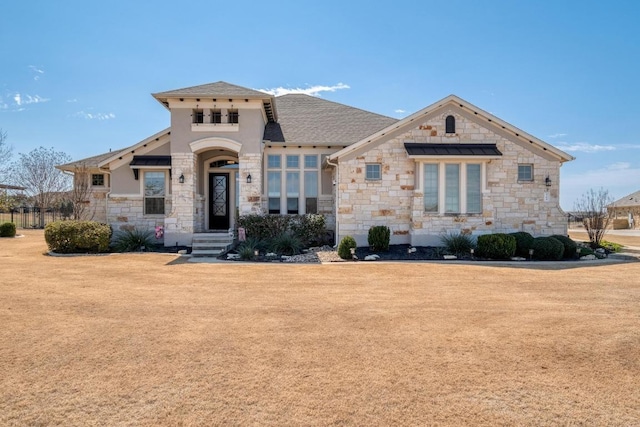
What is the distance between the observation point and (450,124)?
15680mm

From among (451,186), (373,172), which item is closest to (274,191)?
(373,172)

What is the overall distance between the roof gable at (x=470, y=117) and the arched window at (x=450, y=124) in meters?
0.43

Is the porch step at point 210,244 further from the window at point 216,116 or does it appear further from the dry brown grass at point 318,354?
the dry brown grass at point 318,354

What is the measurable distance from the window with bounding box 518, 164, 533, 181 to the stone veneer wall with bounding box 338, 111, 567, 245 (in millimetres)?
182

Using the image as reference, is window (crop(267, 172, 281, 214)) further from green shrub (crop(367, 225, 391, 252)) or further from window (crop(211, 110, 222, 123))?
green shrub (crop(367, 225, 391, 252))

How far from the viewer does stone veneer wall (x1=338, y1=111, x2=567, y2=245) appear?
1538 centimetres

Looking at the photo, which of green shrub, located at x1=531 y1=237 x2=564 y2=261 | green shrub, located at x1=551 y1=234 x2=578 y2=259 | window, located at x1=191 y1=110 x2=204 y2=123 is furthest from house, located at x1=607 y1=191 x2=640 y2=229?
window, located at x1=191 y1=110 x2=204 y2=123

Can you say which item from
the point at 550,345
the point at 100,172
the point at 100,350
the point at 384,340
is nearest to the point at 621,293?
the point at 550,345

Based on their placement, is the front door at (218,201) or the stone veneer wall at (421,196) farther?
the front door at (218,201)

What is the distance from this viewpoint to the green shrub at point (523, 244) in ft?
46.2

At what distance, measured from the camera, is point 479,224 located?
15430mm

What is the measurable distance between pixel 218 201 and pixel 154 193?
9.18 feet

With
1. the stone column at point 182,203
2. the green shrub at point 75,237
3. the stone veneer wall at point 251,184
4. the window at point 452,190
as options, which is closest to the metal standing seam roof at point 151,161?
the stone column at point 182,203

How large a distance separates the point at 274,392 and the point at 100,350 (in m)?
2.50
